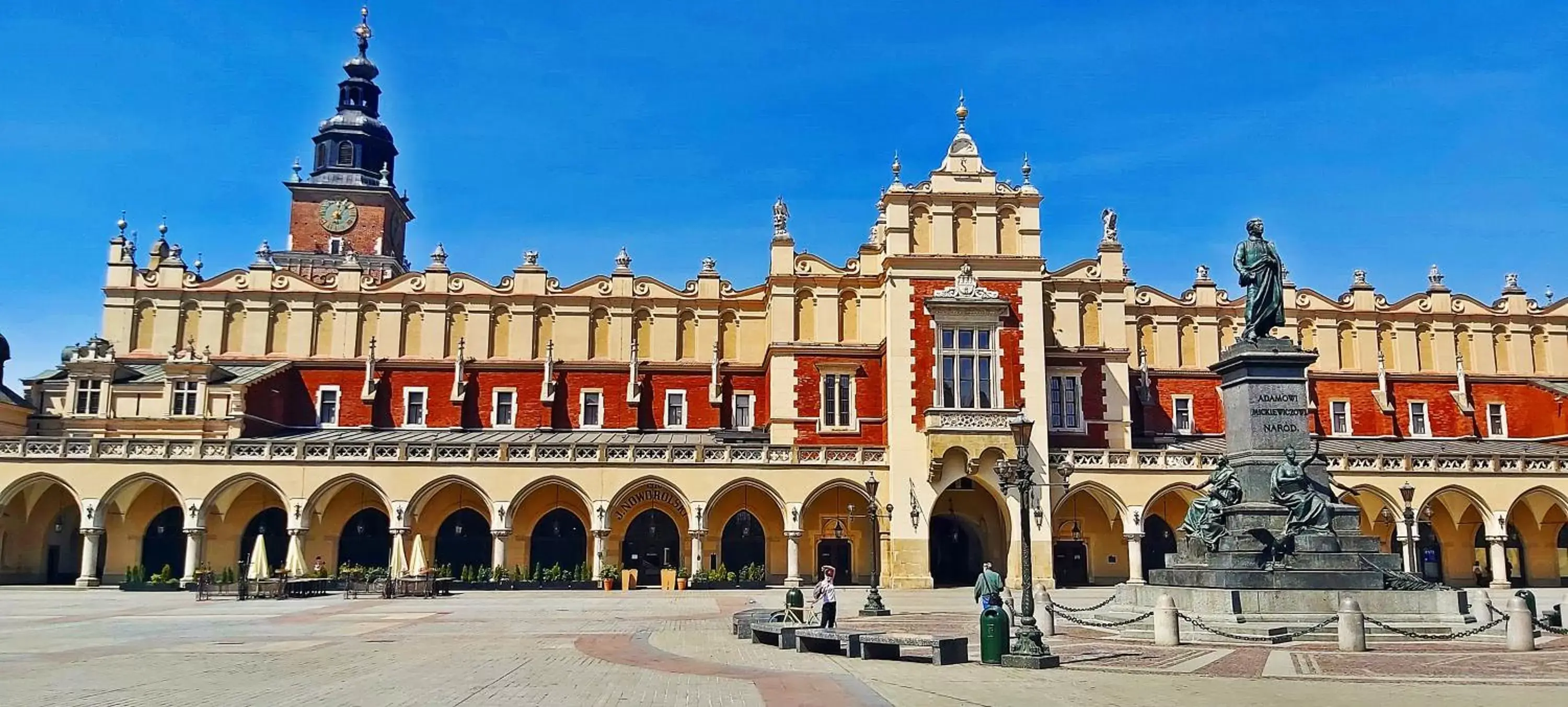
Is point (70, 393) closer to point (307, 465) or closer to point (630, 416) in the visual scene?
point (307, 465)

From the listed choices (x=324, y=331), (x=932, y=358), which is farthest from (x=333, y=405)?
(x=932, y=358)

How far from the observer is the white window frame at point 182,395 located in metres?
50.3

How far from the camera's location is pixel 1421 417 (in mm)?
58469

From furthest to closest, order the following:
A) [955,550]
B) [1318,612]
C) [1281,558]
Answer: [955,550] < [1281,558] < [1318,612]

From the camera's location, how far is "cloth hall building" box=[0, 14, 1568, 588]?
47750mm

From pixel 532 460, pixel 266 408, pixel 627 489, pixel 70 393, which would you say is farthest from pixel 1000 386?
pixel 70 393

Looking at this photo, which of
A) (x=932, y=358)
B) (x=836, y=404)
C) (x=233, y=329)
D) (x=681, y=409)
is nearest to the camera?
(x=932, y=358)

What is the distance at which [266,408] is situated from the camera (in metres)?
51.9

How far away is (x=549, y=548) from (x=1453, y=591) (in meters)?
36.3

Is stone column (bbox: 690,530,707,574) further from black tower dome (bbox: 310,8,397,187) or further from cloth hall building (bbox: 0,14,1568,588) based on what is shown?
black tower dome (bbox: 310,8,397,187)

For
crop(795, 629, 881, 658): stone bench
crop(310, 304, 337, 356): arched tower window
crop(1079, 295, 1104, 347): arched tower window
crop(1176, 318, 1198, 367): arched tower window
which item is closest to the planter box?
crop(310, 304, 337, 356): arched tower window

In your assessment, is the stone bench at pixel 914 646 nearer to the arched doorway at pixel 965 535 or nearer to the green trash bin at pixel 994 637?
the green trash bin at pixel 994 637

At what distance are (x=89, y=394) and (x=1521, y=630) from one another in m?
52.6

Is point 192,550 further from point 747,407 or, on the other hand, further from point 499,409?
point 747,407
